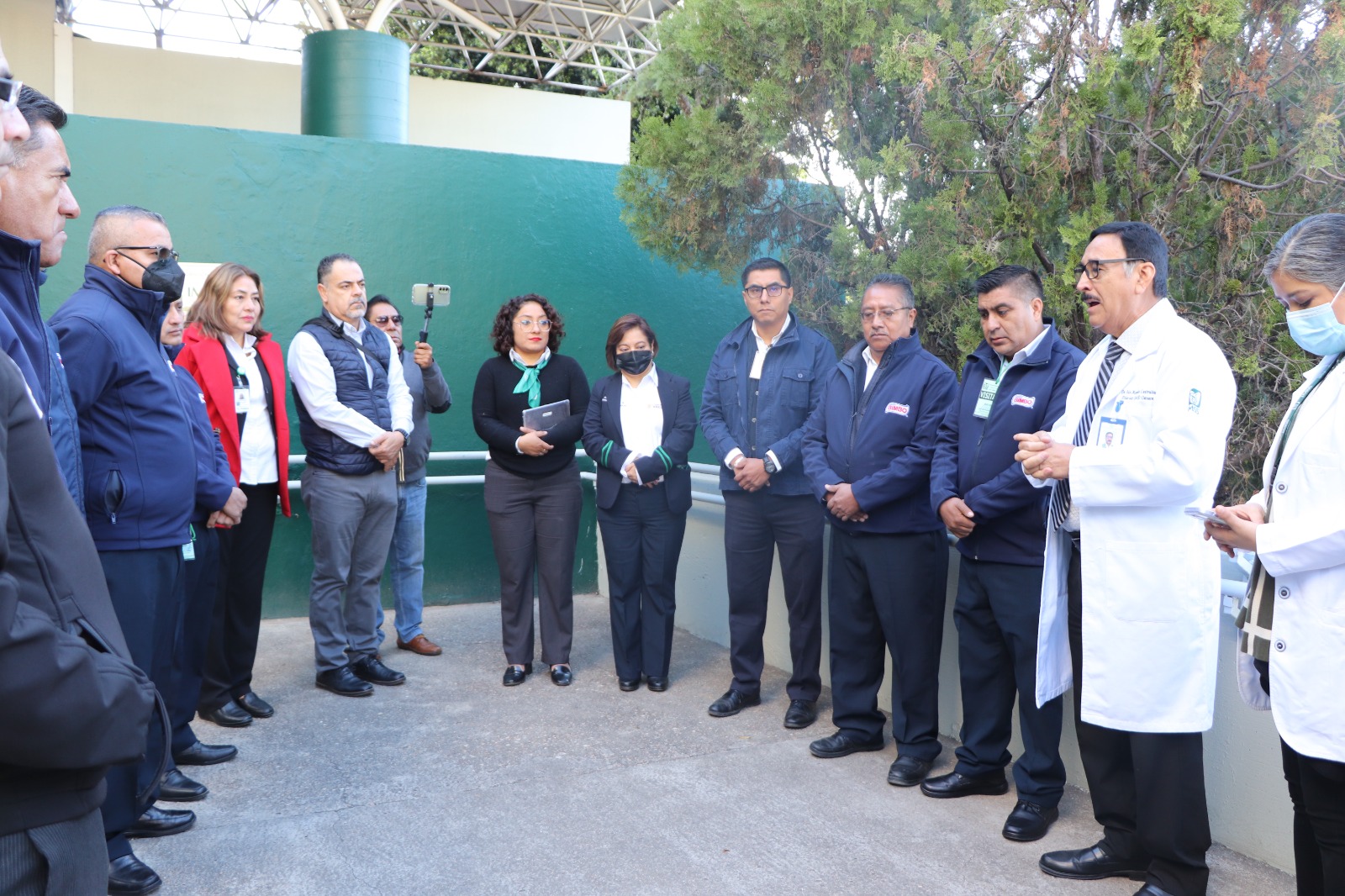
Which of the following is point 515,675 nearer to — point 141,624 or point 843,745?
point 843,745

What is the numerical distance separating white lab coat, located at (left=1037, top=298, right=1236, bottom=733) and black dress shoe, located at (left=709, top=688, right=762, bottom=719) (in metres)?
2.00

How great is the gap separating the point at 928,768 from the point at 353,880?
2168mm

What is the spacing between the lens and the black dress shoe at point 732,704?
4.79 meters

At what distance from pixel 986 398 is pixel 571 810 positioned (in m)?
2.10

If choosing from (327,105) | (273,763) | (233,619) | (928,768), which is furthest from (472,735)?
(327,105)

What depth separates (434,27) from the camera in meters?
19.8

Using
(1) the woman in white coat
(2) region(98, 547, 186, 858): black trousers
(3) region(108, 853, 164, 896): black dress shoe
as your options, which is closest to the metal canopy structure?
(2) region(98, 547, 186, 858): black trousers

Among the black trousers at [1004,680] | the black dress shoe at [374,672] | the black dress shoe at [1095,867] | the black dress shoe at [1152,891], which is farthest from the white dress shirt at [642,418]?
the black dress shoe at [1152,891]

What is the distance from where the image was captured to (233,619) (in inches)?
180

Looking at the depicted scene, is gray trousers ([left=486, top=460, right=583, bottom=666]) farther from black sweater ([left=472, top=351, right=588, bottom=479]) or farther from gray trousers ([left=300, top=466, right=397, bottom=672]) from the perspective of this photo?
gray trousers ([left=300, top=466, right=397, bottom=672])

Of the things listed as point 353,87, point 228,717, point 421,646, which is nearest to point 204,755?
point 228,717

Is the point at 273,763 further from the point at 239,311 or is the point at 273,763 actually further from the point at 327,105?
the point at 327,105

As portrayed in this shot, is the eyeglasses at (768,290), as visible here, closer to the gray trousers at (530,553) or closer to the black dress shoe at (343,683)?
the gray trousers at (530,553)

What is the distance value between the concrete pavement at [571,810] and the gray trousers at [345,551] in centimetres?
28
